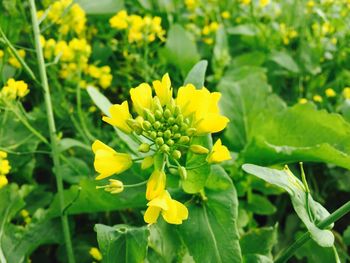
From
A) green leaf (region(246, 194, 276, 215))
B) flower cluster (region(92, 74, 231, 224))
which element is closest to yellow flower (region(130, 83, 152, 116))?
flower cluster (region(92, 74, 231, 224))

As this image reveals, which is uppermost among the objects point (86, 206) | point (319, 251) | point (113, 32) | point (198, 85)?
point (198, 85)

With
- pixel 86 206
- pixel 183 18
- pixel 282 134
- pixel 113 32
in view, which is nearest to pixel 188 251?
pixel 86 206

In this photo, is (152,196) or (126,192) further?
(126,192)

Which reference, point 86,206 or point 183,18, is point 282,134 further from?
point 183,18

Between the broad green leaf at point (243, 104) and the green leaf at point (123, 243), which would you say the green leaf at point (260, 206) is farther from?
the green leaf at point (123, 243)

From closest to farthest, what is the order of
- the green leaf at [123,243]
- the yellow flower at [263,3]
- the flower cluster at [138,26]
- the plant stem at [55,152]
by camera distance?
the green leaf at [123,243]
the plant stem at [55,152]
the flower cluster at [138,26]
the yellow flower at [263,3]

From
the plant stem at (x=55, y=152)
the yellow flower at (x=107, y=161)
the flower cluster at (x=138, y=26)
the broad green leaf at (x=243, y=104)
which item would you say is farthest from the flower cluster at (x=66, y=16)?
the yellow flower at (x=107, y=161)

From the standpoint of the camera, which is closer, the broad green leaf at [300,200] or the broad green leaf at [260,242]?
the broad green leaf at [300,200]

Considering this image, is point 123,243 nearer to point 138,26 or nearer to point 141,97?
point 141,97
